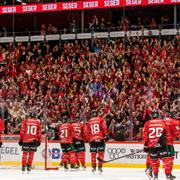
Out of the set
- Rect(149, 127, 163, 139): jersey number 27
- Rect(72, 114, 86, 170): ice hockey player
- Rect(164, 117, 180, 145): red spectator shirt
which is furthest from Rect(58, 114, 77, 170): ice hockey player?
Rect(149, 127, 163, 139): jersey number 27

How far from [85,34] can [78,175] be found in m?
13.6

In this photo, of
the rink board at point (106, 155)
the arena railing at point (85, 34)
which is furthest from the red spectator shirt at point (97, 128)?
the arena railing at point (85, 34)

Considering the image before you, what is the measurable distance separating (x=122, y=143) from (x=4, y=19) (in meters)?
15.4

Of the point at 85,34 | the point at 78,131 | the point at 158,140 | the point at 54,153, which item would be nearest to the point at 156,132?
the point at 158,140

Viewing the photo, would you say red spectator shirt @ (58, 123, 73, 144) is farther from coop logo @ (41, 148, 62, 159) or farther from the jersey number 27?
the jersey number 27

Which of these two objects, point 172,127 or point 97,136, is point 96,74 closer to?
point 97,136

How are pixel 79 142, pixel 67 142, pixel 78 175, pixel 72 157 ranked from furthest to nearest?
pixel 79 142 < pixel 72 157 < pixel 67 142 < pixel 78 175

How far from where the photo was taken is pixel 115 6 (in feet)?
92.3

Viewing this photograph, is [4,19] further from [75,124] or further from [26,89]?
[75,124]

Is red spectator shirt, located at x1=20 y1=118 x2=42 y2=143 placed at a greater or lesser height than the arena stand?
lesser

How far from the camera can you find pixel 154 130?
45.5 ft

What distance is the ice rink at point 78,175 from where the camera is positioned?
15391 mm

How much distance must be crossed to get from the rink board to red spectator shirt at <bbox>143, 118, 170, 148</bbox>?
4918 millimetres

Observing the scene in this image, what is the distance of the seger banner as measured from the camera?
27.6m
